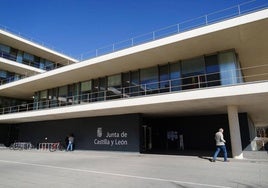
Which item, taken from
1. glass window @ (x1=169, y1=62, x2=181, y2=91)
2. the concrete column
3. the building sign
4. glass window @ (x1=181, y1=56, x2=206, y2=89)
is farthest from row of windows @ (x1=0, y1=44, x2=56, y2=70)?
the concrete column

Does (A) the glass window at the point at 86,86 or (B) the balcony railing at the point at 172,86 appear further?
(A) the glass window at the point at 86,86

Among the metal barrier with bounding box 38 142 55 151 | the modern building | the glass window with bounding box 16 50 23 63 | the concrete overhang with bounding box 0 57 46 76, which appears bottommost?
the metal barrier with bounding box 38 142 55 151

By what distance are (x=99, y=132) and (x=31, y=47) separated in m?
19.5

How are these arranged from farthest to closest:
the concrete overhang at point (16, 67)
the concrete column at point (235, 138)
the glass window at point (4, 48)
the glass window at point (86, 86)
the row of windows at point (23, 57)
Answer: the row of windows at point (23, 57)
the glass window at point (4, 48)
the concrete overhang at point (16, 67)
the glass window at point (86, 86)
the concrete column at point (235, 138)

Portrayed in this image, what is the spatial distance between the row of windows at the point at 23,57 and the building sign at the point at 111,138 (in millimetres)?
15065

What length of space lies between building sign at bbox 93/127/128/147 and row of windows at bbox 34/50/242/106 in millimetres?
2927

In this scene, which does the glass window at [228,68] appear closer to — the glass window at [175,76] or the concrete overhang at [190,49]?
the concrete overhang at [190,49]

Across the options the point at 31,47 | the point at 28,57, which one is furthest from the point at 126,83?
the point at 28,57

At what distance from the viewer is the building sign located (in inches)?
675

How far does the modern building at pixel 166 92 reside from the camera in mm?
12384

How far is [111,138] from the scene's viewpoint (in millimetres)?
17938

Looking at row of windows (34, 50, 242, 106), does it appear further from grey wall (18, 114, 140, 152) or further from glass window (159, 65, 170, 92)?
grey wall (18, 114, 140, 152)

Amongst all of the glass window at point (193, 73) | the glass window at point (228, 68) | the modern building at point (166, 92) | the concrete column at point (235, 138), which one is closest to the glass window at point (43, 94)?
the modern building at point (166, 92)

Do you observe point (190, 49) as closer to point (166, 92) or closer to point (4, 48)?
point (166, 92)
